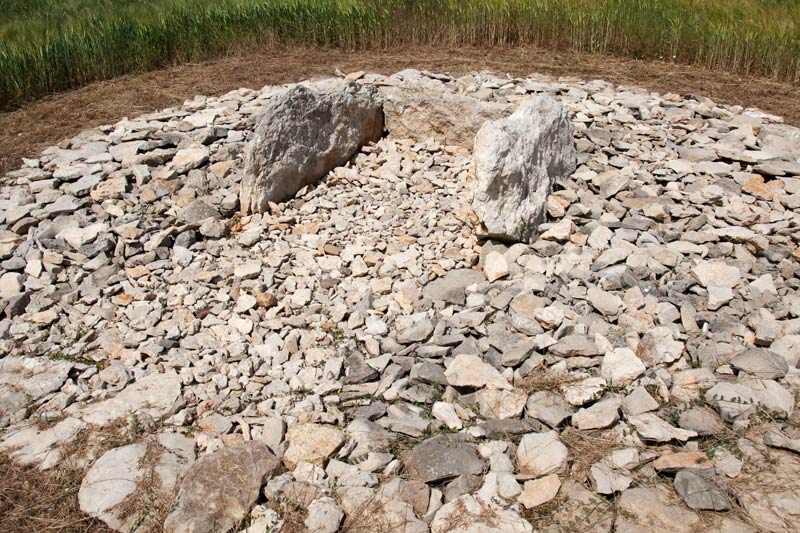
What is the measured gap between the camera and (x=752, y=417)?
146 inches

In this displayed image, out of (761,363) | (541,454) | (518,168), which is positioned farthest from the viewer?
(518,168)

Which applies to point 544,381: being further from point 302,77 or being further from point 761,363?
point 302,77

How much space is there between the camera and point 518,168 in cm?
515

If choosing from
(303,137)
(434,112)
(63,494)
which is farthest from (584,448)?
(434,112)

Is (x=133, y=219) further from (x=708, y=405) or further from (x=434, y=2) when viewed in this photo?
(x=434, y=2)

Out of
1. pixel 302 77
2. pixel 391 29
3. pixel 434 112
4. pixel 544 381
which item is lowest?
pixel 544 381

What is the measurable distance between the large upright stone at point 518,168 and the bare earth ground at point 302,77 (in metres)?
3.02

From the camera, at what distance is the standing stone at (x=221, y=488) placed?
3240mm

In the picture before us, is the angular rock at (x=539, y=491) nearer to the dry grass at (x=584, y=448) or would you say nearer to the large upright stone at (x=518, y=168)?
the dry grass at (x=584, y=448)

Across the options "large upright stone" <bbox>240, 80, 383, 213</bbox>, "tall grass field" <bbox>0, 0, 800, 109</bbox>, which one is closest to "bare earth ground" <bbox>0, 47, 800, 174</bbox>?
"tall grass field" <bbox>0, 0, 800, 109</bbox>

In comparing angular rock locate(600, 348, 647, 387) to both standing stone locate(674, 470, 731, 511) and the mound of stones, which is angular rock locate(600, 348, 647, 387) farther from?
standing stone locate(674, 470, 731, 511)

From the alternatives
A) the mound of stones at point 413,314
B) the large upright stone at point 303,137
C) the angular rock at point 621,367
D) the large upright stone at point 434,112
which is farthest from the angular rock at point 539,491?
the large upright stone at point 434,112

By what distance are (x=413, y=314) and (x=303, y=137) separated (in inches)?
88.8

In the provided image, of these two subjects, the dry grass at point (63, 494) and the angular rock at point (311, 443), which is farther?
the angular rock at point (311, 443)
